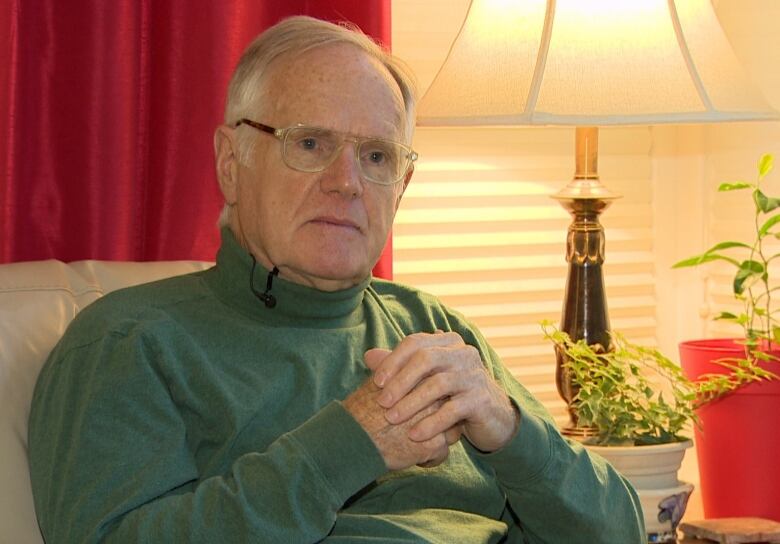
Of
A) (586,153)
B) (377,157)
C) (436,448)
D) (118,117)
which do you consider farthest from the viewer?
(586,153)

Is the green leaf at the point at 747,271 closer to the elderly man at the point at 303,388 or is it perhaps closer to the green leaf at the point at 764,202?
the green leaf at the point at 764,202

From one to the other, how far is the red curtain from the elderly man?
13.3 inches

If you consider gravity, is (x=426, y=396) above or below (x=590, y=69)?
below

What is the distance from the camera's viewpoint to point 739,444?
83.7 inches

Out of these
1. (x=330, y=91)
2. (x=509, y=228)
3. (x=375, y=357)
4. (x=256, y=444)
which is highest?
(x=330, y=91)

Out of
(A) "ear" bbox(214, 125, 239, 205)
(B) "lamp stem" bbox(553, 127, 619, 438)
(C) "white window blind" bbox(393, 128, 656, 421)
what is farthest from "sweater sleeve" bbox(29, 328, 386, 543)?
(C) "white window blind" bbox(393, 128, 656, 421)

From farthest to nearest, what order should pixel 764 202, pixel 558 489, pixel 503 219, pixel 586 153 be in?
pixel 503 219
pixel 764 202
pixel 586 153
pixel 558 489

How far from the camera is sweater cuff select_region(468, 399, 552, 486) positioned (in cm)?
147

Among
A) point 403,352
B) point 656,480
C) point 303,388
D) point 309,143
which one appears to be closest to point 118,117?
point 309,143

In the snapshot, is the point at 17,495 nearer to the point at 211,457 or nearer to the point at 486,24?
the point at 211,457

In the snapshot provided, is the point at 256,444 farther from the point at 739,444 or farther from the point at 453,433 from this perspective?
the point at 739,444

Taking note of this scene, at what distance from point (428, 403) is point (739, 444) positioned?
37.4 inches

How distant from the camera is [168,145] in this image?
1970 millimetres

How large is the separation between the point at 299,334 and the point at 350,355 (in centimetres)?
8
